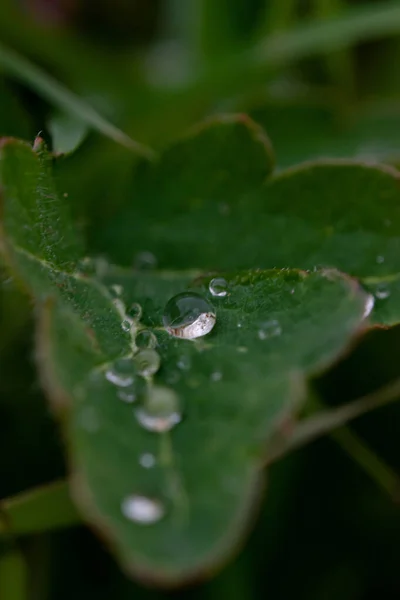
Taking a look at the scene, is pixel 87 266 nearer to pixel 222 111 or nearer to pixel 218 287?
pixel 218 287

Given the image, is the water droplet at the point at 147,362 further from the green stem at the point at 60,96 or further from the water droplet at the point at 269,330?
the green stem at the point at 60,96

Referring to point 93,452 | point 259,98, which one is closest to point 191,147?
point 259,98

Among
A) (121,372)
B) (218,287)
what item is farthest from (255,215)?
(121,372)

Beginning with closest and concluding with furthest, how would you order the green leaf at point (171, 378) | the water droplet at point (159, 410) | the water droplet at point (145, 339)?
the green leaf at point (171, 378) < the water droplet at point (159, 410) < the water droplet at point (145, 339)

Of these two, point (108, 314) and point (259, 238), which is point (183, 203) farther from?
point (108, 314)

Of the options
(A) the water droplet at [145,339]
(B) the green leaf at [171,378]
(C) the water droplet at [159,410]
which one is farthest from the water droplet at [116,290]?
(C) the water droplet at [159,410]

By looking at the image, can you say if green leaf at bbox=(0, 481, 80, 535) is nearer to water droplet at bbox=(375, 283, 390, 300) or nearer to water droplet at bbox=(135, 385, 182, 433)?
water droplet at bbox=(135, 385, 182, 433)

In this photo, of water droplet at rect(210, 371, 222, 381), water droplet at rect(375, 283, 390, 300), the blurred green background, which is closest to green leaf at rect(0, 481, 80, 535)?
the blurred green background
